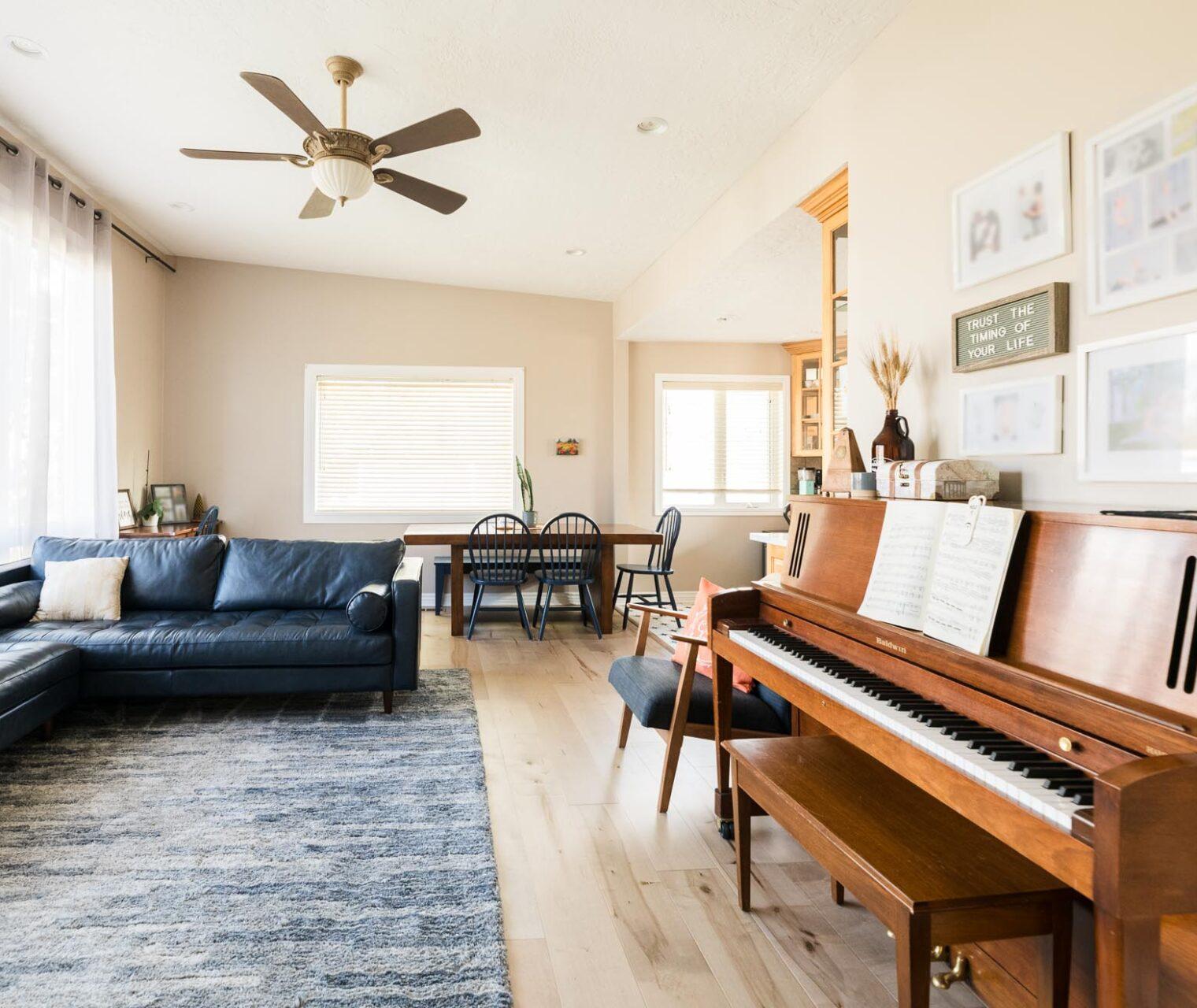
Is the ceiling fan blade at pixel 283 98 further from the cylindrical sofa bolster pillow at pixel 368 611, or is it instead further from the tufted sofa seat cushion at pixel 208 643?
the tufted sofa seat cushion at pixel 208 643

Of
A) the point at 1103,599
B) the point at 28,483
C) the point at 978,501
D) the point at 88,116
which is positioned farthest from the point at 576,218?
the point at 1103,599

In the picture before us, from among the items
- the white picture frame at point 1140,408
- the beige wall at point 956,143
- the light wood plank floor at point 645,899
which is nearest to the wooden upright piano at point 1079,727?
the light wood plank floor at point 645,899

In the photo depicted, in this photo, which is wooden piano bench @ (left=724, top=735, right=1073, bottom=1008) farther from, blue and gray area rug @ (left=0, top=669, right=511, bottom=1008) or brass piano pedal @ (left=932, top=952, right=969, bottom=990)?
blue and gray area rug @ (left=0, top=669, right=511, bottom=1008)

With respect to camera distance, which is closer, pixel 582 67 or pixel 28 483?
pixel 582 67

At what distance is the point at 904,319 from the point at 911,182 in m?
0.47

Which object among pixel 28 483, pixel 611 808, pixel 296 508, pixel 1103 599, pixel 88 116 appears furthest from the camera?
pixel 296 508

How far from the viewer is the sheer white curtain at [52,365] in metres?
4.14

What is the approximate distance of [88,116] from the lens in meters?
4.03

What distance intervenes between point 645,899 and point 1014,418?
1.72m

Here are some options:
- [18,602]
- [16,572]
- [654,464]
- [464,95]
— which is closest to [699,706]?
[464,95]

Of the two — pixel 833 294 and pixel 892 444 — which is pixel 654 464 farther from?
pixel 892 444

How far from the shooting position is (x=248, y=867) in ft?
7.43

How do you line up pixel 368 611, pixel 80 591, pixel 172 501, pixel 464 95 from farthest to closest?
pixel 172 501 < pixel 80 591 < pixel 368 611 < pixel 464 95

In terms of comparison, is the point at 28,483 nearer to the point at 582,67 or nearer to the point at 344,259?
the point at 344,259
